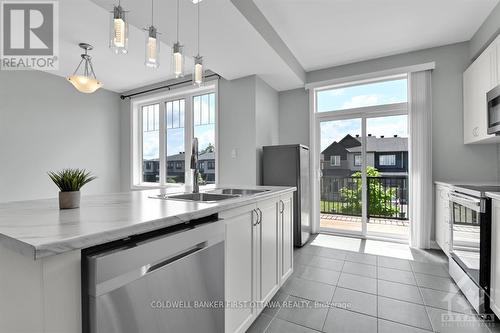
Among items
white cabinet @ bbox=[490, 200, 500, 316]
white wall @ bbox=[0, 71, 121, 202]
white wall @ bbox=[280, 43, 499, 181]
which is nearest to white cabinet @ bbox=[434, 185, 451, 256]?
white wall @ bbox=[280, 43, 499, 181]

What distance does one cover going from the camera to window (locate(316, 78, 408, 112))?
343cm

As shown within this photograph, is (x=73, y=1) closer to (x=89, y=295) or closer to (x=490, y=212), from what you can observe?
(x=89, y=295)

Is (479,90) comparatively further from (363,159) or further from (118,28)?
(118,28)

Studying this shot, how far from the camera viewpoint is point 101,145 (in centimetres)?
474

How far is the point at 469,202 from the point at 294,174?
180cm

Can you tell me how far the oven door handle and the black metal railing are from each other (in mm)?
1444

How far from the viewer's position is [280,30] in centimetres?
276

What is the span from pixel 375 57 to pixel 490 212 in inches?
103

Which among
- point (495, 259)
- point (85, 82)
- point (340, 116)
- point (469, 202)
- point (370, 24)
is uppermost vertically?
point (370, 24)

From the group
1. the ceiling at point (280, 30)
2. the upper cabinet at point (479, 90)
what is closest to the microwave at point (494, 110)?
the upper cabinet at point (479, 90)

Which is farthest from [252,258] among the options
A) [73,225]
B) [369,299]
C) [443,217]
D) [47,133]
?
[47,133]

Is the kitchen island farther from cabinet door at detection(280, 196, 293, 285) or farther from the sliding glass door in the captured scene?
the sliding glass door

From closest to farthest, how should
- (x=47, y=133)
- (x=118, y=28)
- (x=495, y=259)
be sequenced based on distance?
1. (x=118, y=28)
2. (x=495, y=259)
3. (x=47, y=133)

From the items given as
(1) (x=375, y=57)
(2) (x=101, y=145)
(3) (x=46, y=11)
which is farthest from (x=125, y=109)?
(1) (x=375, y=57)
